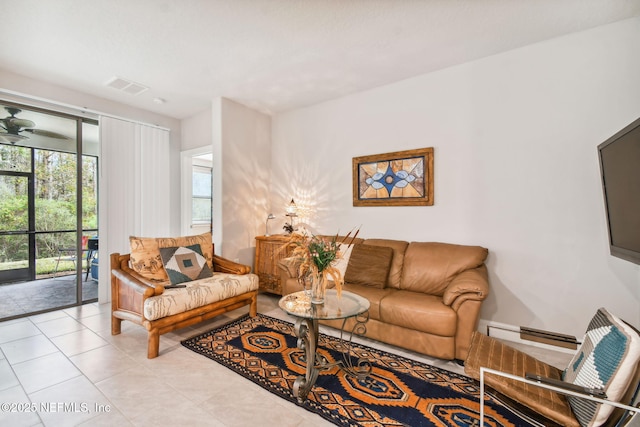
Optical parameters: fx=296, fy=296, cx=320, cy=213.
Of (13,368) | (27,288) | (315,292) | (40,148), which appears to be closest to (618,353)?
(315,292)

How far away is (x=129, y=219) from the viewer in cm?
413

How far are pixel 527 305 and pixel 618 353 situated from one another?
167cm

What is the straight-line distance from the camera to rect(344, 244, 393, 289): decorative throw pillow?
3078mm

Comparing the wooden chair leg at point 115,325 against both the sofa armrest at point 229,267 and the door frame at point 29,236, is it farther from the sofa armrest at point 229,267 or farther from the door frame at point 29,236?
the door frame at point 29,236

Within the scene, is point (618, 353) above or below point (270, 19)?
Answer: below

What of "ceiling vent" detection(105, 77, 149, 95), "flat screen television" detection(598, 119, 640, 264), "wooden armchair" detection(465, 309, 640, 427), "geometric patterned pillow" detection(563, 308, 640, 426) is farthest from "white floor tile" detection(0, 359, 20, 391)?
"flat screen television" detection(598, 119, 640, 264)

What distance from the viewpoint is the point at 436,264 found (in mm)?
2949

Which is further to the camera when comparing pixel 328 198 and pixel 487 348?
pixel 328 198

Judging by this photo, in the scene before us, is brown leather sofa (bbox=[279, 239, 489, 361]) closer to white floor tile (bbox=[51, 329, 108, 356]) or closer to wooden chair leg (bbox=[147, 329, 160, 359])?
wooden chair leg (bbox=[147, 329, 160, 359])

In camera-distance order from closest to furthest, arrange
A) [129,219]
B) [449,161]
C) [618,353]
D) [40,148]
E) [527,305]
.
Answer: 1. [618,353]
2. [527,305]
3. [449,161]
4. [40,148]
5. [129,219]

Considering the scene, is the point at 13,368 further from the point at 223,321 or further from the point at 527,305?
the point at 527,305

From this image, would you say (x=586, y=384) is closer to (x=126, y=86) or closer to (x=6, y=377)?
(x=6, y=377)

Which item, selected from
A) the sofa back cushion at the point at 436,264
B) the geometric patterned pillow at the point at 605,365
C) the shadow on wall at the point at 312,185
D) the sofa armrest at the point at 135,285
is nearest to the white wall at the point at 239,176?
the shadow on wall at the point at 312,185

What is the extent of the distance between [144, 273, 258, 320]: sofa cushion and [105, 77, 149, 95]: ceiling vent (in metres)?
2.48
